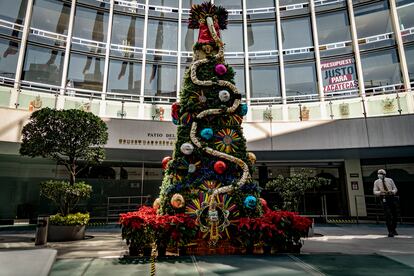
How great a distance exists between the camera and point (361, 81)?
1869 centimetres

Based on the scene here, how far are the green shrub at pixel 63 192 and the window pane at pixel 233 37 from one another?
53.1ft

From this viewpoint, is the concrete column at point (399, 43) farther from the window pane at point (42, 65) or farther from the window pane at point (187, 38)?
the window pane at point (42, 65)

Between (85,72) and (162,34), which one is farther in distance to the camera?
(162,34)

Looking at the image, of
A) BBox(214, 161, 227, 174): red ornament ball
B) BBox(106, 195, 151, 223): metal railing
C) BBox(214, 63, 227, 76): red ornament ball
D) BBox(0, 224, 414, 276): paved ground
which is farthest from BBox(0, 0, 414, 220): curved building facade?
BBox(0, 224, 414, 276): paved ground

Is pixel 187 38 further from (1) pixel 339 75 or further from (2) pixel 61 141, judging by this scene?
(2) pixel 61 141

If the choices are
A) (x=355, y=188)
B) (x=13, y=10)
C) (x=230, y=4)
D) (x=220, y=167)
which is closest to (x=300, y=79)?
(x=355, y=188)

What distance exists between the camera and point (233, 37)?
2202cm

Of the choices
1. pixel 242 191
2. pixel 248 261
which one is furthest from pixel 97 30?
pixel 248 261

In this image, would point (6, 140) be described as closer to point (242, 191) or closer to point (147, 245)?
point (147, 245)

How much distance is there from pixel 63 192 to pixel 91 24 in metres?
15.7

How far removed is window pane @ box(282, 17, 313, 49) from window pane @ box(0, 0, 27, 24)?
18.5m

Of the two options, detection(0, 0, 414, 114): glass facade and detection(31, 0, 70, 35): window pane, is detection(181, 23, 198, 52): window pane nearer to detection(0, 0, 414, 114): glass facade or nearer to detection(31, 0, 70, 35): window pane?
detection(0, 0, 414, 114): glass facade

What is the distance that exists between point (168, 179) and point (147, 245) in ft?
5.12

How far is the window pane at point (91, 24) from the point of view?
20.1 m
